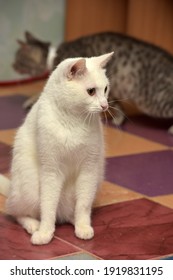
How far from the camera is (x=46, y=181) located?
2012 mm

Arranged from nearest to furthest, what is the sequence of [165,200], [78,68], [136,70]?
[78,68]
[165,200]
[136,70]

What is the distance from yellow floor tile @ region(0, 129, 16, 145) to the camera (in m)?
3.09

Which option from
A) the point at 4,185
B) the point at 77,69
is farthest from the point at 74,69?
the point at 4,185

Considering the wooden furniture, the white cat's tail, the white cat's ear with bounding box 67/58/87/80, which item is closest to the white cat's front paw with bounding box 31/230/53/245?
the white cat's tail

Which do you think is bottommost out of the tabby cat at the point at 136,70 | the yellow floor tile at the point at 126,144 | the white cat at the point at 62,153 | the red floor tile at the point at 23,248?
the yellow floor tile at the point at 126,144

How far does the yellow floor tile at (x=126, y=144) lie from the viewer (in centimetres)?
304

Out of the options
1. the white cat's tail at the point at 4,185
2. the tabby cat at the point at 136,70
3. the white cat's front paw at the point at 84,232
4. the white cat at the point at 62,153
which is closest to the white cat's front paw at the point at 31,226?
the white cat at the point at 62,153

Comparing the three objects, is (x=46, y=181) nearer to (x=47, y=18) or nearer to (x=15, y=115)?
(x=15, y=115)

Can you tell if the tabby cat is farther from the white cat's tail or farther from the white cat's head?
the white cat's head

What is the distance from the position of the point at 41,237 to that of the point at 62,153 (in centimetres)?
27

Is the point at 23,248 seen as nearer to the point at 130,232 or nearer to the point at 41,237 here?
the point at 41,237

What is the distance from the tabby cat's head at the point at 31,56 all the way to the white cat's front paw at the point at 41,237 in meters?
2.07

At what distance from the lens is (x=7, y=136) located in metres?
3.17

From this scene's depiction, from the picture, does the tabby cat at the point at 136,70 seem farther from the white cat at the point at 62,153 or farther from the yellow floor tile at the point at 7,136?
the white cat at the point at 62,153
